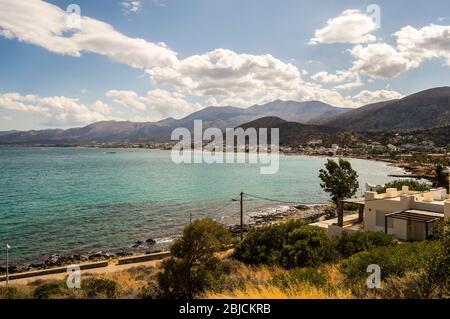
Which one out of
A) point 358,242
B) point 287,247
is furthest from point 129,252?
point 358,242

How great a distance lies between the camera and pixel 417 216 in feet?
62.1

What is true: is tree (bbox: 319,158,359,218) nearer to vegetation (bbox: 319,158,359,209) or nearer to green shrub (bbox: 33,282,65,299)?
vegetation (bbox: 319,158,359,209)

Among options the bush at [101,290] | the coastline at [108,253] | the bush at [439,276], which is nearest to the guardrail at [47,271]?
the coastline at [108,253]

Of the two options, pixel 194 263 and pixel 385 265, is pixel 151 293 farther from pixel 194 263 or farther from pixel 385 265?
pixel 385 265

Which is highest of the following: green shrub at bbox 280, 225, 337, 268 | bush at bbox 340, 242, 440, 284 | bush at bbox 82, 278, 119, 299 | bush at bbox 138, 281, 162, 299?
bush at bbox 340, 242, 440, 284

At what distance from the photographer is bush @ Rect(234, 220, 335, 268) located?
14.6m

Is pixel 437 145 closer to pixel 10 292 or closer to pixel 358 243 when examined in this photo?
pixel 358 243

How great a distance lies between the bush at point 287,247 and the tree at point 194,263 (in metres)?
4.05

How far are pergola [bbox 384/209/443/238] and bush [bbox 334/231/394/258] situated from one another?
263 cm

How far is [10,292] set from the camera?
41.1ft

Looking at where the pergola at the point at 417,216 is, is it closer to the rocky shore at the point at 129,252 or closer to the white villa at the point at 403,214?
the white villa at the point at 403,214

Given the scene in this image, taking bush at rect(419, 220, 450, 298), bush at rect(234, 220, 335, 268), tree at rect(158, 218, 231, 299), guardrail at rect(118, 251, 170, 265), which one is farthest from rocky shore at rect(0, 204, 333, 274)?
bush at rect(419, 220, 450, 298)
